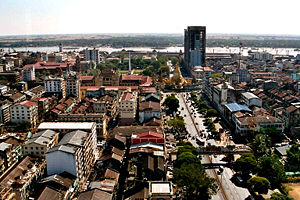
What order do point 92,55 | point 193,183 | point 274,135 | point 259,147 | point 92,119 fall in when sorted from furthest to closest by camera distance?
→ 1. point 92,55
2. point 92,119
3. point 274,135
4. point 259,147
5. point 193,183

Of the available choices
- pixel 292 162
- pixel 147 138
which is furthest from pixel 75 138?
pixel 292 162

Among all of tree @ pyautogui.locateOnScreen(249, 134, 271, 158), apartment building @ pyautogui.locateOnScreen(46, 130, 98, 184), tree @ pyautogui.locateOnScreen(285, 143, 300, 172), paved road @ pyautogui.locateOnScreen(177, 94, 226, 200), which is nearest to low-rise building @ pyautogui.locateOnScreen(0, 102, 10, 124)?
apartment building @ pyautogui.locateOnScreen(46, 130, 98, 184)

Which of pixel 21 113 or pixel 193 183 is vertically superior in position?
pixel 21 113

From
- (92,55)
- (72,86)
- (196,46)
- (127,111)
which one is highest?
(196,46)

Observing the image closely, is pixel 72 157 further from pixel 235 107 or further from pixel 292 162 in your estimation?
pixel 235 107

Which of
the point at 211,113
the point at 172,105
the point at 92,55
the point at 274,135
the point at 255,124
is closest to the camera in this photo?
the point at 274,135

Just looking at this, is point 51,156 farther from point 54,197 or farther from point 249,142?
point 249,142

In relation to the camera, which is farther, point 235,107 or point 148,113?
point 235,107

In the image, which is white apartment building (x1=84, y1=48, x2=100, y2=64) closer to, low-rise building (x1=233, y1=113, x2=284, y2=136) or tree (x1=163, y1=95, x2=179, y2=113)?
tree (x1=163, y1=95, x2=179, y2=113)
